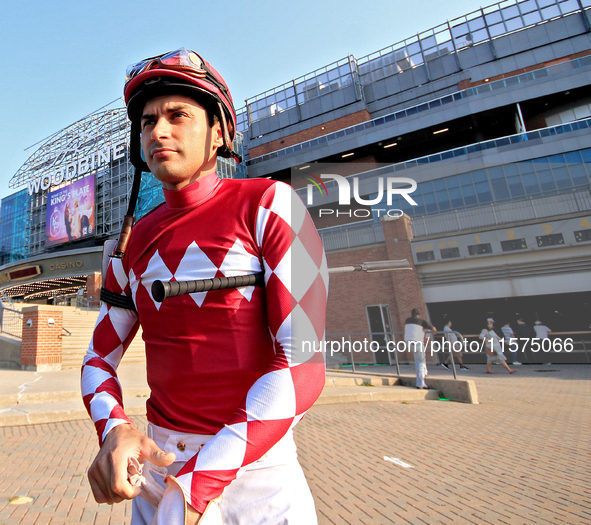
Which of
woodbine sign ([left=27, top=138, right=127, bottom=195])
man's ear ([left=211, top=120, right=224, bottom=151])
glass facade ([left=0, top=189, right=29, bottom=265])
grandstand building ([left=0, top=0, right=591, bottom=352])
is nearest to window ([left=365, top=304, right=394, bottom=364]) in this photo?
grandstand building ([left=0, top=0, right=591, bottom=352])

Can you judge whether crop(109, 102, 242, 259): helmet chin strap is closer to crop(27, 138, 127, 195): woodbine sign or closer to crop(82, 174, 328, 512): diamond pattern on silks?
crop(82, 174, 328, 512): diamond pattern on silks

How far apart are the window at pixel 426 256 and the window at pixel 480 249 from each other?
1.92 metres

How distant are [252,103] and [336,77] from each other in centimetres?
1119

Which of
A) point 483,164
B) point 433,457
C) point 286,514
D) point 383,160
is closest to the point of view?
point 286,514

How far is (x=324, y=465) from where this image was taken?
443 centimetres

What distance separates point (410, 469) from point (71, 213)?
133 feet

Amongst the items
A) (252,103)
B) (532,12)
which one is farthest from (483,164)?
(252,103)

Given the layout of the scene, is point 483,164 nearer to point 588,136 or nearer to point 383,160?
point 588,136

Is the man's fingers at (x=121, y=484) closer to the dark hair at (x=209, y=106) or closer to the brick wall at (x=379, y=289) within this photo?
the dark hair at (x=209, y=106)

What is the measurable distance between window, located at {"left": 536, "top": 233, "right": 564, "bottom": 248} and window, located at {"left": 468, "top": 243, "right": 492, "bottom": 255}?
229 cm

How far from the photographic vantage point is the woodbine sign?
111ft

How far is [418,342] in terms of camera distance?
9.46 m

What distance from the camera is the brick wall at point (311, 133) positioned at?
37.4 m

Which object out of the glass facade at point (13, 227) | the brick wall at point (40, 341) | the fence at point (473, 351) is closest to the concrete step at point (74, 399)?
the brick wall at point (40, 341)
